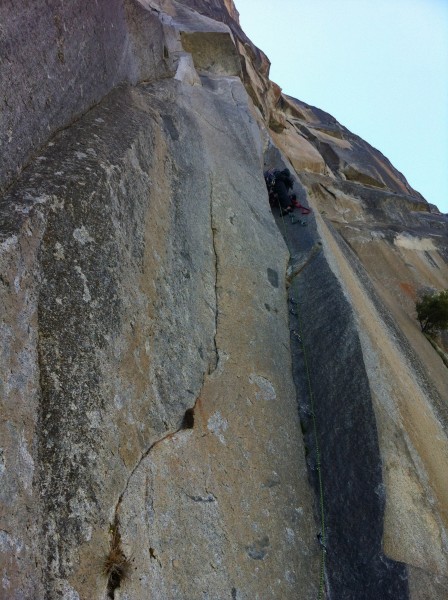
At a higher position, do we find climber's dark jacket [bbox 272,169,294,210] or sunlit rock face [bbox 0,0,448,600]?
climber's dark jacket [bbox 272,169,294,210]

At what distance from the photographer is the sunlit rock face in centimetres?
375

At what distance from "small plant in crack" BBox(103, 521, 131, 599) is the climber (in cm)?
892

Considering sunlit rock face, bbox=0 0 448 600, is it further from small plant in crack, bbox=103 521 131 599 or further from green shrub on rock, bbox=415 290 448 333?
green shrub on rock, bbox=415 290 448 333

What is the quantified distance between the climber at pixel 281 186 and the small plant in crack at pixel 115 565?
8924mm

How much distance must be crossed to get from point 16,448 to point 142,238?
9.86ft

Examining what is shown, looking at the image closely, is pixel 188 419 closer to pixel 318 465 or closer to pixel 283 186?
pixel 318 465

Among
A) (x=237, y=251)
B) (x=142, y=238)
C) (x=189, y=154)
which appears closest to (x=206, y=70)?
(x=189, y=154)

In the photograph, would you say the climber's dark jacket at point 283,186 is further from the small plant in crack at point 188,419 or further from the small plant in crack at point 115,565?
the small plant in crack at point 115,565

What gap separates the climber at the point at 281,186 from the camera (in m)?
11.6

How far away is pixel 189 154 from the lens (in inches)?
324

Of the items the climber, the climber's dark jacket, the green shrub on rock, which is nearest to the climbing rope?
the climber

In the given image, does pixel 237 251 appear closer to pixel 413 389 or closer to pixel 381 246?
pixel 413 389

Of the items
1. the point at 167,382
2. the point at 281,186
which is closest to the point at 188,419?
the point at 167,382

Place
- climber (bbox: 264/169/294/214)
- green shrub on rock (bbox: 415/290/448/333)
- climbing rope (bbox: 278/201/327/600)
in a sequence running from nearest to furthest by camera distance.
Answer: climbing rope (bbox: 278/201/327/600) < green shrub on rock (bbox: 415/290/448/333) < climber (bbox: 264/169/294/214)
